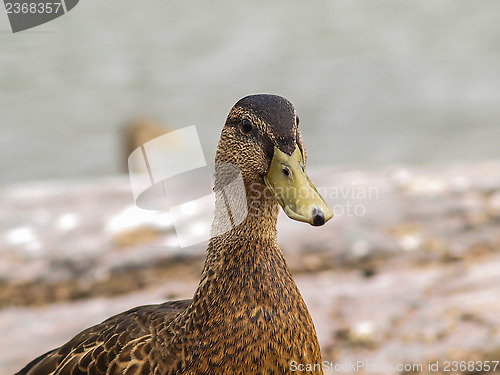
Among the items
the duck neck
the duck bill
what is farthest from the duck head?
the duck neck

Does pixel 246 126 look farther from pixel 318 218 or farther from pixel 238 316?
pixel 238 316

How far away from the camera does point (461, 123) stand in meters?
9.09

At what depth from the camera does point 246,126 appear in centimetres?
191

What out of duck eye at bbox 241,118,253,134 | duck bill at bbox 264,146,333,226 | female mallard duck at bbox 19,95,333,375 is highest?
duck eye at bbox 241,118,253,134

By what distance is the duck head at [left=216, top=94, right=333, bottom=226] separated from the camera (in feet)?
5.87

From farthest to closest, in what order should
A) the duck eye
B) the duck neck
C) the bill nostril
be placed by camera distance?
1. the duck neck
2. the duck eye
3. the bill nostril

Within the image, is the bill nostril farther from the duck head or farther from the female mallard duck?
the female mallard duck

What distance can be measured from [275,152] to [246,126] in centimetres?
11

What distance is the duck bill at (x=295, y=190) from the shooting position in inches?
68.5

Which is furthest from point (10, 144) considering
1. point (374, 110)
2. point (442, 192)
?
point (442, 192)

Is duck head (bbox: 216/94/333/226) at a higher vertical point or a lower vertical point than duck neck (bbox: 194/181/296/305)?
higher

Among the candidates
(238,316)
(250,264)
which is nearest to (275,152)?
(250,264)

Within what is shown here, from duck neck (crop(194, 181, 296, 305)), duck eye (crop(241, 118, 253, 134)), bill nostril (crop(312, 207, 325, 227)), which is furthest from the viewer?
duck neck (crop(194, 181, 296, 305))

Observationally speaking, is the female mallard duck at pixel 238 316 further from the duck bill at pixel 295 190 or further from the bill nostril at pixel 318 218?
the bill nostril at pixel 318 218
